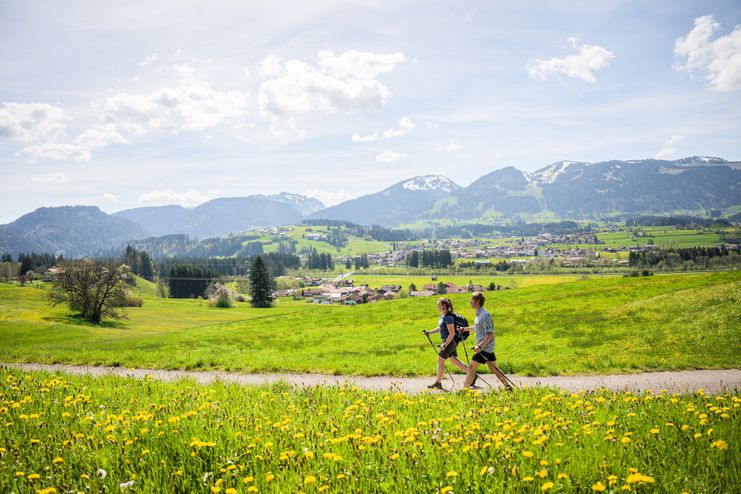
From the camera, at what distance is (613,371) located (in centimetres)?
1581

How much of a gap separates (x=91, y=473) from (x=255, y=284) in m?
121

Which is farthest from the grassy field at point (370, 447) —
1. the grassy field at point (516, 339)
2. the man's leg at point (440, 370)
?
the grassy field at point (516, 339)

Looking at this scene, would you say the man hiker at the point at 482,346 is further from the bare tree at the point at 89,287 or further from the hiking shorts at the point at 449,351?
the bare tree at the point at 89,287

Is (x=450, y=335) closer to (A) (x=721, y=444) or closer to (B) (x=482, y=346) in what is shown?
(B) (x=482, y=346)

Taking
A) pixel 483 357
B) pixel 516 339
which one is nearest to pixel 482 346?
pixel 483 357

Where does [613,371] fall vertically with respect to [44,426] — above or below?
below

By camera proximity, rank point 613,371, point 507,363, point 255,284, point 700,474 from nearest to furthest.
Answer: point 700,474 → point 613,371 → point 507,363 → point 255,284

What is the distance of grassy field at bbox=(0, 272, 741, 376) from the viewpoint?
57.3ft

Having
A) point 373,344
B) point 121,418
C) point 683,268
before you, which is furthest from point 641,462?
point 683,268

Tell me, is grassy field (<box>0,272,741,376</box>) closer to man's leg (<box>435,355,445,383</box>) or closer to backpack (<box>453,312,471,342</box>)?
man's leg (<box>435,355,445,383</box>)

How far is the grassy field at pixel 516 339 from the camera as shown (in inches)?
688

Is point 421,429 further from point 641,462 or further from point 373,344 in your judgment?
point 373,344

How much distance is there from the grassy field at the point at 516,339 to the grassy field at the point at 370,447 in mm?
8990

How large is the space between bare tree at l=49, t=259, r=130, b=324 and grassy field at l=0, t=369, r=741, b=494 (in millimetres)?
61636
